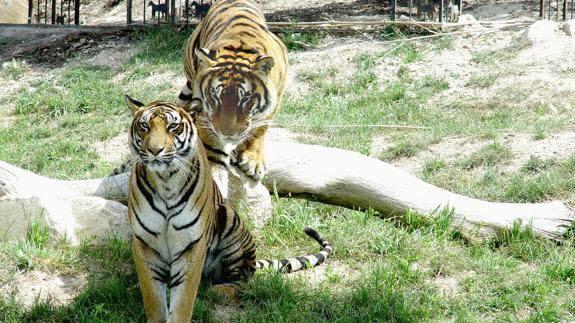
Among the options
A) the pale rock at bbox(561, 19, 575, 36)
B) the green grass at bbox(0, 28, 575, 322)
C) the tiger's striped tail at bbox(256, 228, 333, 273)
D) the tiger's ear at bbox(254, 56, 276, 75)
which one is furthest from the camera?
the pale rock at bbox(561, 19, 575, 36)

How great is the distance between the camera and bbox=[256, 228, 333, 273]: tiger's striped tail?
5.57 m

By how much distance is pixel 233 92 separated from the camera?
6.00 m

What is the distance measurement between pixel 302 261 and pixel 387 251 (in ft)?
2.07

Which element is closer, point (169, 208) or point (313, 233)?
point (169, 208)

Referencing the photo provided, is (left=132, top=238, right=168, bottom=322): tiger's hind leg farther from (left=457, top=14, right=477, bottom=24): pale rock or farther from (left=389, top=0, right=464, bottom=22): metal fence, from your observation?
(left=457, top=14, right=477, bottom=24): pale rock

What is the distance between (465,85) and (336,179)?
4.26m

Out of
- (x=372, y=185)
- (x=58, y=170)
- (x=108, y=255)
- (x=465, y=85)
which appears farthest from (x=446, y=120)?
(x=108, y=255)

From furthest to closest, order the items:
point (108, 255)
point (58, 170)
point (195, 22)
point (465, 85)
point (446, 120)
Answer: point (195, 22) < point (465, 85) < point (446, 120) < point (58, 170) < point (108, 255)

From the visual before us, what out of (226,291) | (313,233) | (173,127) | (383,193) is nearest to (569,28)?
(383,193)

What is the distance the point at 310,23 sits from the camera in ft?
38.8

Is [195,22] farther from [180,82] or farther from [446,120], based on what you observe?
[446,120]

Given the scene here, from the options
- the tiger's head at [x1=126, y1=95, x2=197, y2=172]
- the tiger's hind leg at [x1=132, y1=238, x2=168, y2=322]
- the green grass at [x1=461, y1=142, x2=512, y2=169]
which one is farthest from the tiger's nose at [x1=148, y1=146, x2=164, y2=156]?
the green grass at [x1=461, y1=142, x2=512, y2=169]

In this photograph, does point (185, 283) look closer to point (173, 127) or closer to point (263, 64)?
point (173, 127)

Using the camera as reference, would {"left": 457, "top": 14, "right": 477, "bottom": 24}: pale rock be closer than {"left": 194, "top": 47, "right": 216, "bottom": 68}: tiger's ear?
No
